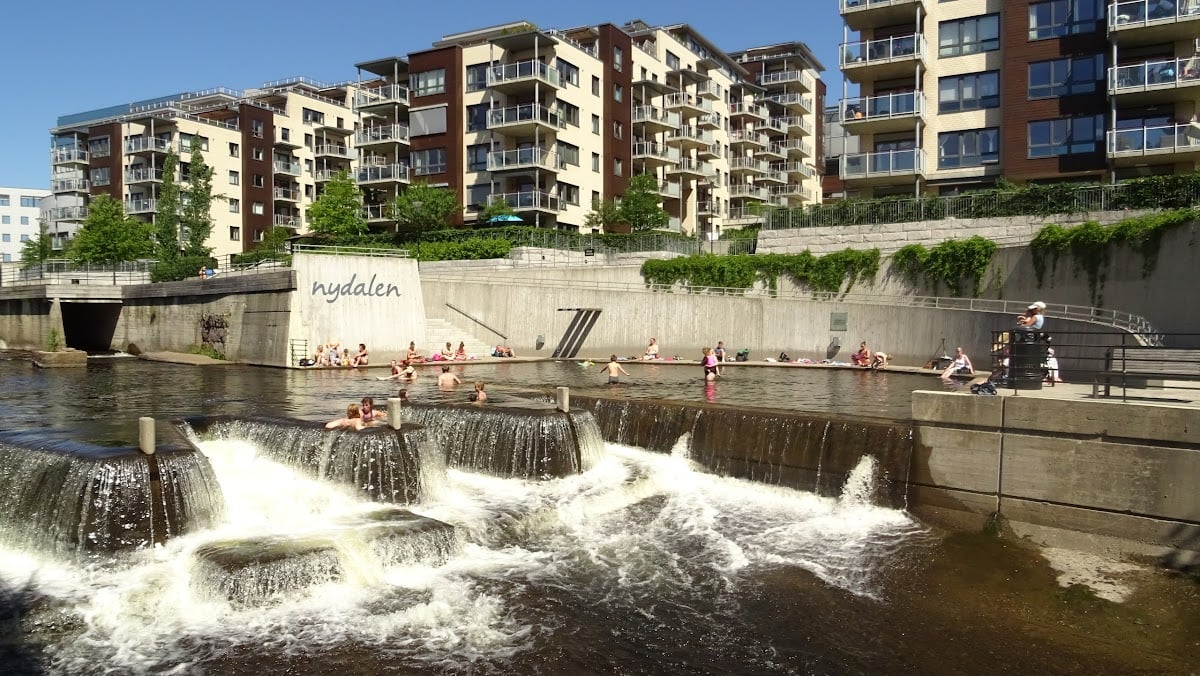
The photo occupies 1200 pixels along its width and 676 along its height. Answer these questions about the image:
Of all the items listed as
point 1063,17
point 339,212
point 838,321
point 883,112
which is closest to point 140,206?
point 339,212

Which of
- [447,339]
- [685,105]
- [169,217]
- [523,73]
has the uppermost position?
[685,105]

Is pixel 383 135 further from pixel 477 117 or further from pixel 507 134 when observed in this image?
pixel 507 134

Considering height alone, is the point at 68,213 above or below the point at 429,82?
below

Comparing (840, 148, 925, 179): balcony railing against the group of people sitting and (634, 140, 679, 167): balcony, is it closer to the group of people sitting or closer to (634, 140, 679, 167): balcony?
the group of people sitting

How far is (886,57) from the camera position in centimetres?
A: 3944

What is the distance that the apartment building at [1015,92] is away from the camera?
110 ft

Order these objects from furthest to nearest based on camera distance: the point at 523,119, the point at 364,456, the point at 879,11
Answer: the point at 523,119 → the point at 879,11 → the point at 364,456

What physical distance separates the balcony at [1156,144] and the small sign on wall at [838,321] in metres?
13.3

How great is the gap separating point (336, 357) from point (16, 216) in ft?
399

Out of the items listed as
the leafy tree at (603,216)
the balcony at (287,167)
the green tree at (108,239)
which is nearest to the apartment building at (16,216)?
the balcony at (287,167)

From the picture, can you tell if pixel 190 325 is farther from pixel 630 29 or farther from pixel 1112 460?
pixel 630 29

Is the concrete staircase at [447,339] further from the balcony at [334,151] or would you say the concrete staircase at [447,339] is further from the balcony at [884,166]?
the balcony at [334,151]

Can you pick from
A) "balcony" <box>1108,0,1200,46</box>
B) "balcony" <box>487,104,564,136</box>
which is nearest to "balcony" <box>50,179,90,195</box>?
"balcony" <box>487,104,564,136</box>

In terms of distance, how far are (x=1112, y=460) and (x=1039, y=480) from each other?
112 cm
